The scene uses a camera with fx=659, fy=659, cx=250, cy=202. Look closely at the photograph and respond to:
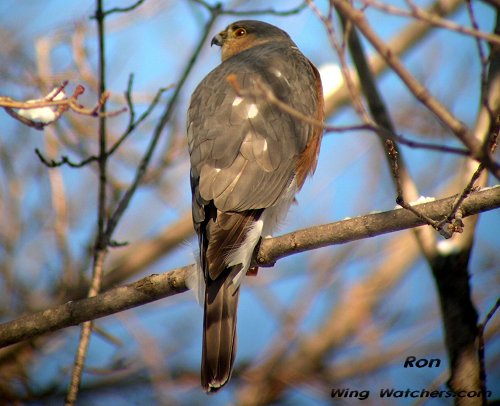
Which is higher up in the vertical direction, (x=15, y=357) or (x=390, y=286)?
(x=390, y=286)

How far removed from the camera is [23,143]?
22.3 ft

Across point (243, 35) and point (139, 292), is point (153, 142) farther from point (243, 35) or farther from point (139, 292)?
point (243, 35)

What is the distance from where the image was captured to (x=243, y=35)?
594 cm

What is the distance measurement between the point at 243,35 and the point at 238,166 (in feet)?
7.75

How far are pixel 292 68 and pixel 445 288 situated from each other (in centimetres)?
189

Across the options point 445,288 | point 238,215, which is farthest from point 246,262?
point 445,288

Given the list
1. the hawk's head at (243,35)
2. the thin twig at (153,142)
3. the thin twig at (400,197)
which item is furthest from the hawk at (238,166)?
the hawk's head at (243,35)

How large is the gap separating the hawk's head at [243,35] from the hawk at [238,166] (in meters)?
0.94

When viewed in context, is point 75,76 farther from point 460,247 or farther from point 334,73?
point 460,247

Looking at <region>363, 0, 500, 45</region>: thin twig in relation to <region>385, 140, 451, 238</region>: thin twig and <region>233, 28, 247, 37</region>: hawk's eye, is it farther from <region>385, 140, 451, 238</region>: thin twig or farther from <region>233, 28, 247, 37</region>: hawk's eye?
<region>233, 28, 247, 37</region>: hawk's eye

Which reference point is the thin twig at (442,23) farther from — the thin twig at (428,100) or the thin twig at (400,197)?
the thin twig at (400,197)

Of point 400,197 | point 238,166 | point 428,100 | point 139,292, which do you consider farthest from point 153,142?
point 428,100

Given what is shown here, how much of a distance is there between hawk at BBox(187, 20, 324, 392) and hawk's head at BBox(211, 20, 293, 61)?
941 mm

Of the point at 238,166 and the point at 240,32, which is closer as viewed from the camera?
the point at 238,166
